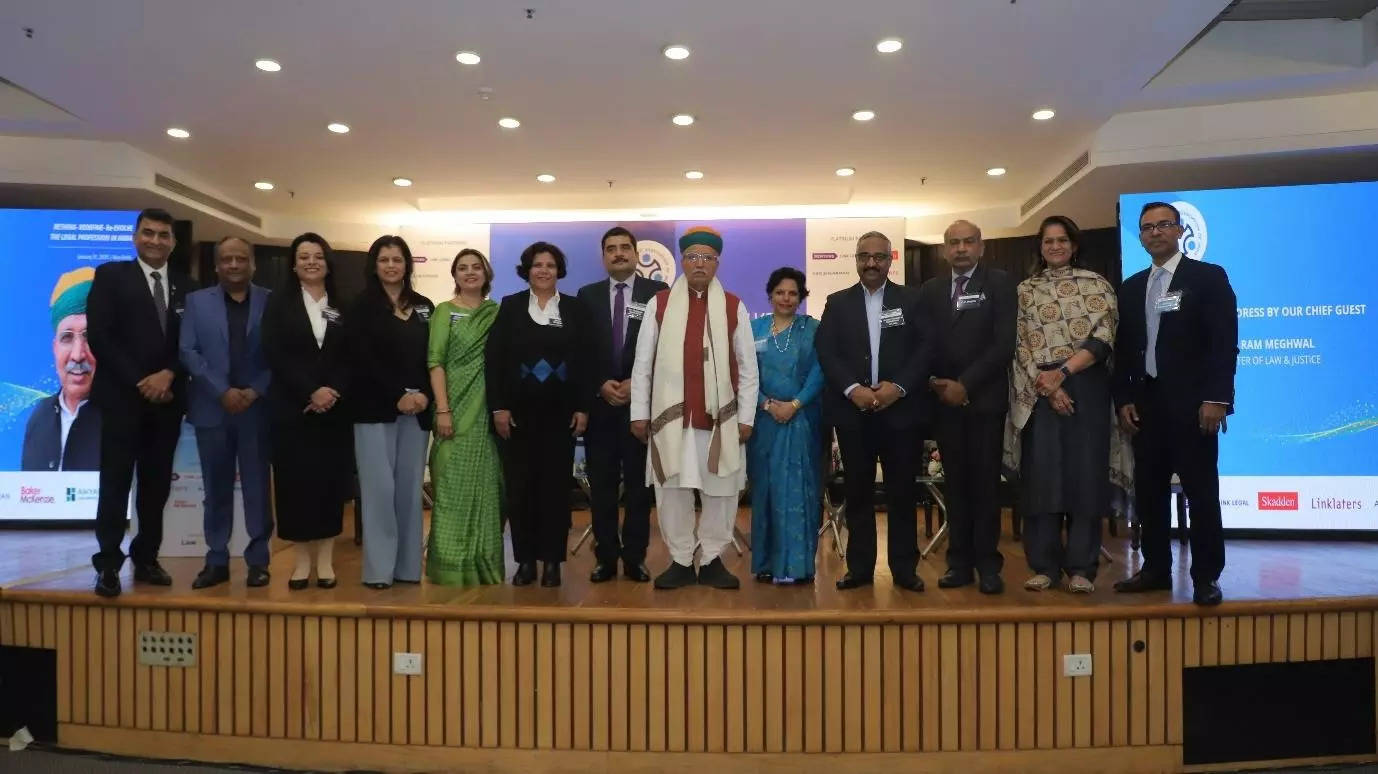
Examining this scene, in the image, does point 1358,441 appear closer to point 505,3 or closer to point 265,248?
point 505,3

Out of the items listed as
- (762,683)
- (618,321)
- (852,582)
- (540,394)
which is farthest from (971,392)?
(540,394)

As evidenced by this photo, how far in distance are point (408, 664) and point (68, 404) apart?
5.23m

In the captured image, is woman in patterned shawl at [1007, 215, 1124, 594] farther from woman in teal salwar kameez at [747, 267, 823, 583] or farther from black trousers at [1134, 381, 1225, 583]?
woman in teal salwar kameez at [747, 267, 823, 583]

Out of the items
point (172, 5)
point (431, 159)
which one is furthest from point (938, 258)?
point (172, 5)

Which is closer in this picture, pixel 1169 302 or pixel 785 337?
pixel 1169 302

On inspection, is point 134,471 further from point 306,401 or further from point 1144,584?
point 1144,584

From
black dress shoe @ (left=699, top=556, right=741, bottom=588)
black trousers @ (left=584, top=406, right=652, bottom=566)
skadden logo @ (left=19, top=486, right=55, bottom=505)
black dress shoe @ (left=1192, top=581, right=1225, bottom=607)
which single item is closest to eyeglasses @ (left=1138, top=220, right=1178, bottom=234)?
black dress shoe @ (left=1192, top=581, right=1225, bottom=607)

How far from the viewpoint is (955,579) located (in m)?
3.49

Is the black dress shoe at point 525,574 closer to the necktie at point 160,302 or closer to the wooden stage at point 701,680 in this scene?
the wooden stage at point 701,680

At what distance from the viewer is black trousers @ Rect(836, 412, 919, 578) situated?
135 inches

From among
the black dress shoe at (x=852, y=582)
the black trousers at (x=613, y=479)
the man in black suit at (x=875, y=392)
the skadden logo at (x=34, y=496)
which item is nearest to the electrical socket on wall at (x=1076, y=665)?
the man in black suit at (x=875, y=392)

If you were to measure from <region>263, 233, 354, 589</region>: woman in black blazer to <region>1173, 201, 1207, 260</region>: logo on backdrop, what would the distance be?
572 centimetres

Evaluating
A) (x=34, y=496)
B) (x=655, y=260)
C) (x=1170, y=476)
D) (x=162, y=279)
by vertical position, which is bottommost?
(x=34, y=496)

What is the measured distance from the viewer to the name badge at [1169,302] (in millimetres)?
3232
